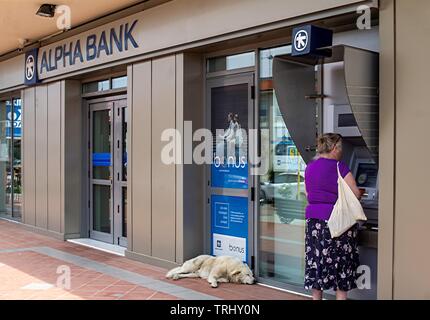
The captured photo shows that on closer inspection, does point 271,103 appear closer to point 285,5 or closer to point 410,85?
point 285,5

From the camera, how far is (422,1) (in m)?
4.04

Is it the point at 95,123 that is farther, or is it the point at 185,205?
the point at 95,123

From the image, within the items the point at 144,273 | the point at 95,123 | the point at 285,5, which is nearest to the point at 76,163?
the point at 95,123

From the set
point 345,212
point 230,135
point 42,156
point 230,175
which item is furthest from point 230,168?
point 42,156

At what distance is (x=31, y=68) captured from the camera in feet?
31.0

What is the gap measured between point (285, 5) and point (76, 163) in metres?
5.05

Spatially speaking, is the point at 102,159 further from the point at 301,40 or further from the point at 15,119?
the point at 301,40

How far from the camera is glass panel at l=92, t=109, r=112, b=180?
8.47m

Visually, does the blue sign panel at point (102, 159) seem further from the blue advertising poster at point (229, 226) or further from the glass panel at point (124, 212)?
the blue advertising poster at point (229, 226)

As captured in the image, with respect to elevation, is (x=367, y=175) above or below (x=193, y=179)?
above

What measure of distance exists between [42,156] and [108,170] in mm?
1637

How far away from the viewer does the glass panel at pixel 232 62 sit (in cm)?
602

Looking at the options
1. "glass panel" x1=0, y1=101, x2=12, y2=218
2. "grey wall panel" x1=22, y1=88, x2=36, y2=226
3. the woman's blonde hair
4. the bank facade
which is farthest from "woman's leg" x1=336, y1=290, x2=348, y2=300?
"glass panel" x1=0, y1=101, x2=12, y2=218
